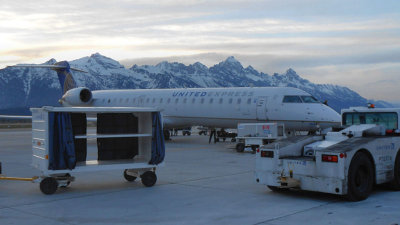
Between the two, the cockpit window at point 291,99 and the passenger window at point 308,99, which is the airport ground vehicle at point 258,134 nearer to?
the cockpit window at point 291,99

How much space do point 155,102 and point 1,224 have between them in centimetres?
2113

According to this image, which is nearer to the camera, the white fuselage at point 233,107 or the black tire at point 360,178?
the black tire at point 360,178

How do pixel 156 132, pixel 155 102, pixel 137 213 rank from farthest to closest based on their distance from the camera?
pixel 155 102
pixel 156 132
pixel 137 213

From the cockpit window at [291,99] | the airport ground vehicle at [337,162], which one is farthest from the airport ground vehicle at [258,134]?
the airport ground vehicle at [337,162]

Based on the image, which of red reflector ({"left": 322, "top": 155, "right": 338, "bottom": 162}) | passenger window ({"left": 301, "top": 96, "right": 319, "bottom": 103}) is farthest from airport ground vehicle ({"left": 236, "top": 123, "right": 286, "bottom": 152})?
red reflector ({"left": 322, "top": 155, "right": 338, "bottom": 162})

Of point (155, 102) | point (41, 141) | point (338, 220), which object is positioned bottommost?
point (338, 220)

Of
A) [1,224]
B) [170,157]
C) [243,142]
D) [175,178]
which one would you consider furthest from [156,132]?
[243,142]

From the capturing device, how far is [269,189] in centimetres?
1049

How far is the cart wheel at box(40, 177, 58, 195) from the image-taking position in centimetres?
1008

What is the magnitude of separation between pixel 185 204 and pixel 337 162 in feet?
9.45

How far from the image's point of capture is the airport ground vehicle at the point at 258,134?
1900 cm

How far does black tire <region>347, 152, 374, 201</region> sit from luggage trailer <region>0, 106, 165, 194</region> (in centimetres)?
434

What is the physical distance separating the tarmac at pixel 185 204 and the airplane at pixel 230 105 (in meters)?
9.78

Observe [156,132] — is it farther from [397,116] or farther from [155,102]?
[155,102]
